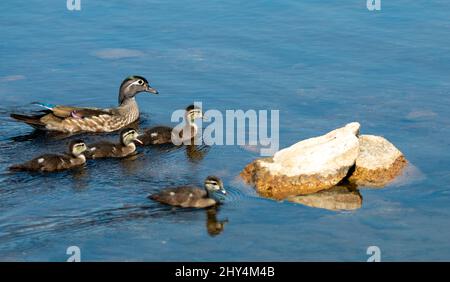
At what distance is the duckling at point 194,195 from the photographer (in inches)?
567

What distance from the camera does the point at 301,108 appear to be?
18500 mm

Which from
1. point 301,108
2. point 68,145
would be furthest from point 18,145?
point 301,108

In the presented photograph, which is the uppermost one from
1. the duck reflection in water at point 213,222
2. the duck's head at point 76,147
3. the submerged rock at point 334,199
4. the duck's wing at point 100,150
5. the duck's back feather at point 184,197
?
the duck's head at point 76,147

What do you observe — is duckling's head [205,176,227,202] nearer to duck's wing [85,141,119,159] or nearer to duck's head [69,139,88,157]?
duck's head [69,139,88,157]

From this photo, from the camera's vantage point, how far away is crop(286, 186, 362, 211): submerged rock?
14.7m

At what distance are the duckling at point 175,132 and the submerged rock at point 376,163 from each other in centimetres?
309

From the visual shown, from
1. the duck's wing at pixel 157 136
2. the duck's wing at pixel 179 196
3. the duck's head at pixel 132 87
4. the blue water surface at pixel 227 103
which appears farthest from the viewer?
the duck's head at pixel 132 87

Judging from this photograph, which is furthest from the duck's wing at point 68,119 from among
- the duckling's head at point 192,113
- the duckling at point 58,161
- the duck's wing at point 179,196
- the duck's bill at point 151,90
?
the duck's wing at point 179,196

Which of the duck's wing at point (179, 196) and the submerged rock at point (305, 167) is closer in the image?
the duck's wing at point (179, 196)

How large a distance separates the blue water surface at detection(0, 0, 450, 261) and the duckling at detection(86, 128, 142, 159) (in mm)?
245

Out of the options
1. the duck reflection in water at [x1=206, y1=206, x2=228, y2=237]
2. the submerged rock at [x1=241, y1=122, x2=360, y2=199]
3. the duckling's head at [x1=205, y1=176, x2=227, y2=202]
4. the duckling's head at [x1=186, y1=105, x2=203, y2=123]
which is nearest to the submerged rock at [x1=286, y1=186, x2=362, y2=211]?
the submerged rock at [x1=241, y1=122, x2=360, y2=199]

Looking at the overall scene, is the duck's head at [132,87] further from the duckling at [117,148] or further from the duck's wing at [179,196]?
the duck's wing at [179,196]

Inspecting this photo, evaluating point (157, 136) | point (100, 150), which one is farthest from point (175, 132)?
point (100, 150)

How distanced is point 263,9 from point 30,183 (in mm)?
9148
